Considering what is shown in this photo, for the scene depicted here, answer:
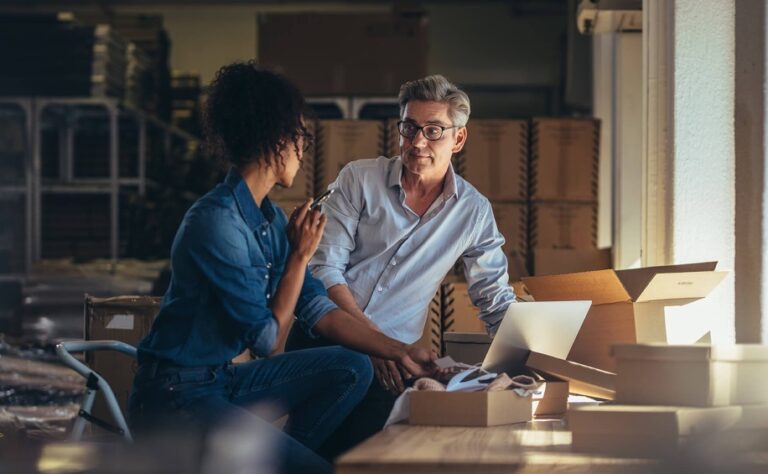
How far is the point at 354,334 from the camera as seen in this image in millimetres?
2734

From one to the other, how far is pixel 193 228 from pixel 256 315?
Result: 22 cm

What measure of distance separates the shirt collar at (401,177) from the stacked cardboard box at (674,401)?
1.04 meters

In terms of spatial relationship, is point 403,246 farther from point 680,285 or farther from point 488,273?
point 680,285

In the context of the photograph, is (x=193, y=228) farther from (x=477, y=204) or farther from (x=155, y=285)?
(x=155, y=285)

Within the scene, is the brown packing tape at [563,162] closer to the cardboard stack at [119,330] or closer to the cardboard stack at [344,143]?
the cardboard stack at [344,143]

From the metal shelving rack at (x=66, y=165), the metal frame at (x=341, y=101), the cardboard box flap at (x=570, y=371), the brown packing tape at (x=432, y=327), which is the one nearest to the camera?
the cardboard box flap at (x=570, y=371)

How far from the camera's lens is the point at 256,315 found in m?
2.27

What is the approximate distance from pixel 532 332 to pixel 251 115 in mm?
927

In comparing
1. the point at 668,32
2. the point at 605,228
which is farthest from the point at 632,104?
the point at 668,32

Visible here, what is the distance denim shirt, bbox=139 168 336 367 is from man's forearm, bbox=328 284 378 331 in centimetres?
82

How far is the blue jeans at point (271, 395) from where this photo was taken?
226 cm

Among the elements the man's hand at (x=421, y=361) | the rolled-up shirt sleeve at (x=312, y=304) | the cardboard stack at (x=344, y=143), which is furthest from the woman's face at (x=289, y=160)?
the cardboard stack at (x=344, y=143)

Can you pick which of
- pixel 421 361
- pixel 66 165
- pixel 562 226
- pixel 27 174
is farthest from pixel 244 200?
pixel 66 165

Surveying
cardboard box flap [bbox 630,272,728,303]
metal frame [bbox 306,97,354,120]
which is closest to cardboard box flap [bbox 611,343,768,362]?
cardboard box flap [bbox 630,272,728,303]
